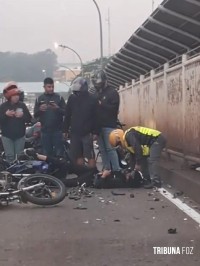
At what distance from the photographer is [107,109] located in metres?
10.7

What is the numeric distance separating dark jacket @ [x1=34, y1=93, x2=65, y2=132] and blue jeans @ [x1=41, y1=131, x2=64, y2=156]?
99 mm

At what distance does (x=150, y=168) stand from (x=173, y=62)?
179 inches

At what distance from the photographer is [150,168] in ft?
32.6

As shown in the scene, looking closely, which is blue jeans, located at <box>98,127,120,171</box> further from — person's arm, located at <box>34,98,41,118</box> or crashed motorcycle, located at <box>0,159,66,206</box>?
crashed motorcycle, located at <box>0,159,66,206</box>

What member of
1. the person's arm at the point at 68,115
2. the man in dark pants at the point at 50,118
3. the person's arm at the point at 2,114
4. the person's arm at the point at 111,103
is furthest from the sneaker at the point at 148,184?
the person's arm at the point at 2,114

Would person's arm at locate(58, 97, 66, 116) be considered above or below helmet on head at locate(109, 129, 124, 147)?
above

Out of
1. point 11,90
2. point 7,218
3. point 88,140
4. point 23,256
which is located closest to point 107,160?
point 88,140

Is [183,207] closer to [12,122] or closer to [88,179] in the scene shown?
[88,179]

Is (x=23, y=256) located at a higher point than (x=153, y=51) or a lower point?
lower

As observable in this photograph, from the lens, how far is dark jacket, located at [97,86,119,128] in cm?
1065

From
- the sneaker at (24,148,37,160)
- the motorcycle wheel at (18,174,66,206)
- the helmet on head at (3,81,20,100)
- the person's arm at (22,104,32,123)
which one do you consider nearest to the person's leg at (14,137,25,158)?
the person's arm at (22,104,32,123)

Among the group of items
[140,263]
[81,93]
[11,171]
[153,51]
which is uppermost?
[153,51]

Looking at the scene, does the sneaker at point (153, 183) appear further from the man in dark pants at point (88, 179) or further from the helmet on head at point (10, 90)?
the helmet on head at point (10, 90)

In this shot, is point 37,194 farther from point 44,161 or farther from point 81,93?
point 81,93
